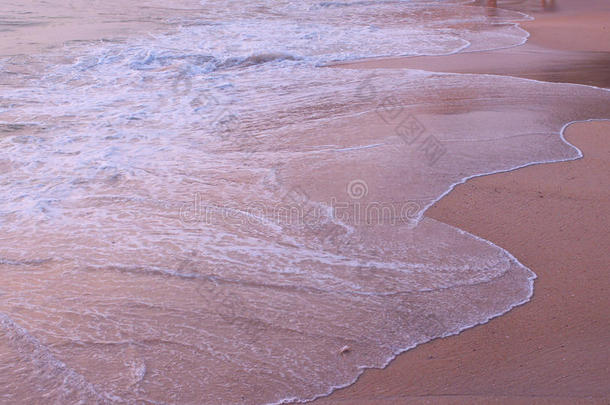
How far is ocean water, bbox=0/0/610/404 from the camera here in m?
2.67

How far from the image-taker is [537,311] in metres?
2.95

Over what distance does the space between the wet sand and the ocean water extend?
0.40 ft

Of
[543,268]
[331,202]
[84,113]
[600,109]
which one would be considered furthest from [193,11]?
[543,268]

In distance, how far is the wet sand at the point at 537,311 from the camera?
8.04 feet
